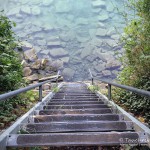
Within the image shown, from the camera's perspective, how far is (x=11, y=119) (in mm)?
3986

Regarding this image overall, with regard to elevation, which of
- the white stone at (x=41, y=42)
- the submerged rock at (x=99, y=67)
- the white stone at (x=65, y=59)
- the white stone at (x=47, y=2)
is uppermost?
the white stone at (x=47, y=2)

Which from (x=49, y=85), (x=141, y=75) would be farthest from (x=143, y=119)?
(x=49, y=85)

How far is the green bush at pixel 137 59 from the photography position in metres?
4.84

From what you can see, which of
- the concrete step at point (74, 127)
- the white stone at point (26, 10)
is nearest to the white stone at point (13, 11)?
the white stone at point (26, 10)

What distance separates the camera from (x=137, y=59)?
18.9 ft

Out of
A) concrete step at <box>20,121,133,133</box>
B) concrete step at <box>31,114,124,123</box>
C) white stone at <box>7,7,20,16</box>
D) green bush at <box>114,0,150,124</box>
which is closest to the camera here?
concrete step at <box>20,121,133,133</box>

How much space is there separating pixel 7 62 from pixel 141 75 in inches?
118

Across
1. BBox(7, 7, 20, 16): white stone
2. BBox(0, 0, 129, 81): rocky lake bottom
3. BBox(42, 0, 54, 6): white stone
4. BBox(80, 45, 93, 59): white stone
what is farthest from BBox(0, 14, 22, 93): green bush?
BBox(42, 0, 54, 6): white stone

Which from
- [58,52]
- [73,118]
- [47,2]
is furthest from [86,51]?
[73,118]

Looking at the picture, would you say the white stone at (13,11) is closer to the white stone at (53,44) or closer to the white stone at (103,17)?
the white stone at (53,44)

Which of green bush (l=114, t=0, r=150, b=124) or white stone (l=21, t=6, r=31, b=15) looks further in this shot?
white stone (l=21, t=6, r=31, b=15)

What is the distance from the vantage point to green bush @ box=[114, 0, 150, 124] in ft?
15.9

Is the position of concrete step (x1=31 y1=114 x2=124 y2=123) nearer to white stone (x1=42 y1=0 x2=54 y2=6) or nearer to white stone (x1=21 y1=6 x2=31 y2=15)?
white stone (x1=21 y1=6 x2=31 y2=15)

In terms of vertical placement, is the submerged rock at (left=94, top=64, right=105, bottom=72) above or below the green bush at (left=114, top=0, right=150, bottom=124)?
above
